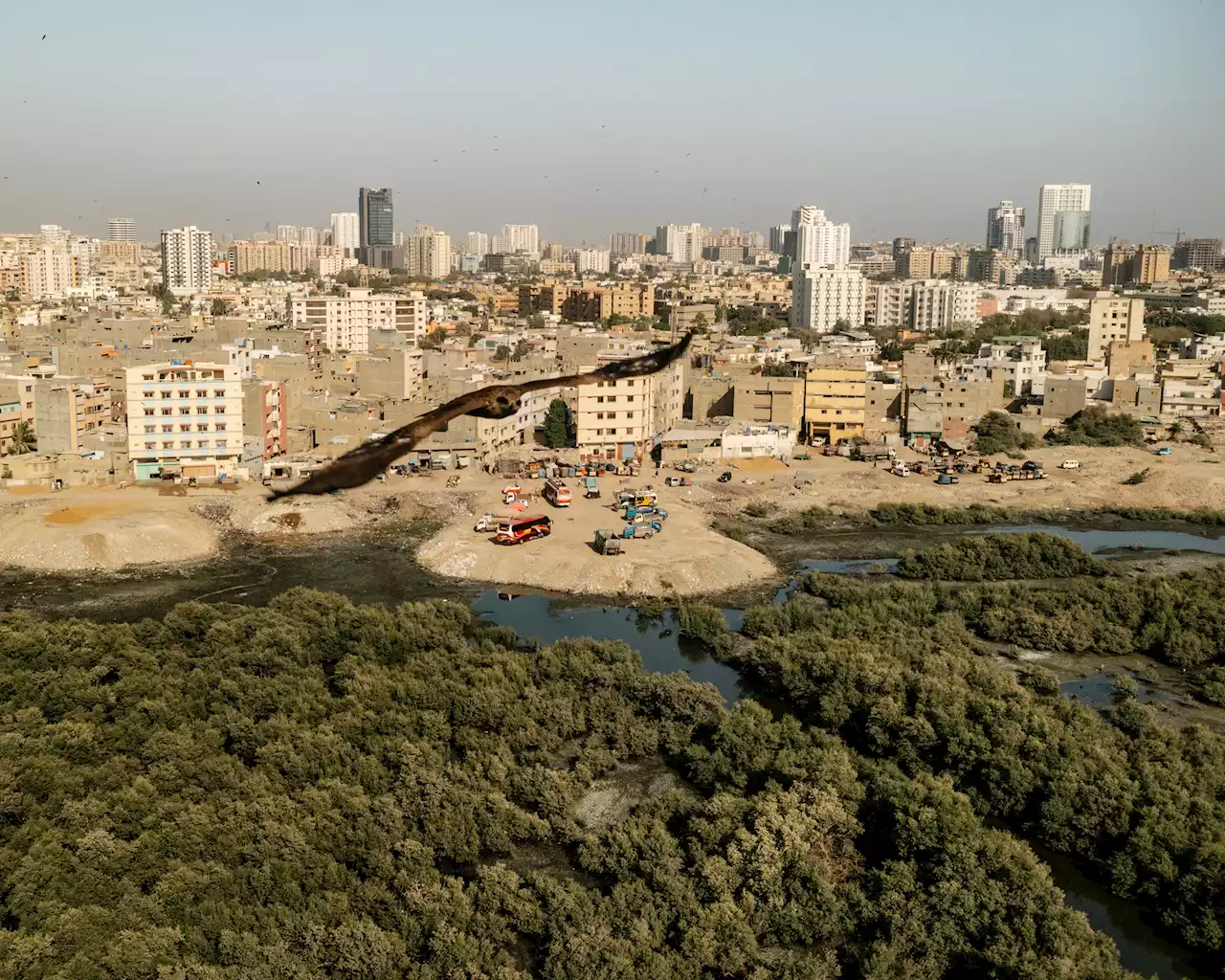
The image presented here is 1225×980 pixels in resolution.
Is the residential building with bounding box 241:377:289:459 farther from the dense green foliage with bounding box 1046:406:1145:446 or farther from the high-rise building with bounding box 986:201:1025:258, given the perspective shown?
the high-rise building with bounding box 986:201:1025:258

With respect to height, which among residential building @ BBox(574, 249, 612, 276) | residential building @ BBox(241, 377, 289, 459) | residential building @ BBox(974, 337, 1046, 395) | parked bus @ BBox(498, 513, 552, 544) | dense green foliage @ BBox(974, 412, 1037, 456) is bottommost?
parked bus @ BBox(498, 513, 552, 544)

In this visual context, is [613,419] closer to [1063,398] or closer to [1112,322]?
[1063,398]

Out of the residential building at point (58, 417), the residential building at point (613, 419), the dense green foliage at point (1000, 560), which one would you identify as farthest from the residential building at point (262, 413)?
the dense green foliage at point (1000, 560)

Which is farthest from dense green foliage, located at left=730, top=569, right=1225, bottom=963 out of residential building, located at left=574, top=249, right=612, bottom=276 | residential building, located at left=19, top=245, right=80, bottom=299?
residential building, located at left=574, top=249, right=612, bottom=276

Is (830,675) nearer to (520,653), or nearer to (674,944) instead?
(520,653)

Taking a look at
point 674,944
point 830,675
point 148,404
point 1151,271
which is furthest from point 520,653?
point 1151,271

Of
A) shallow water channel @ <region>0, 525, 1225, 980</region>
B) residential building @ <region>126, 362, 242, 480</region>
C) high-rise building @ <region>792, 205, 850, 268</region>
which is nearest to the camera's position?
shallow water channel @ <region>0, 525, 1225, 980</region>

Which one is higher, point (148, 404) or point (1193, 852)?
point (148, 404)
